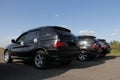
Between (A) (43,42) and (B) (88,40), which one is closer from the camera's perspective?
(A) (43,42)

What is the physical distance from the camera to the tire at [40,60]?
392 inches

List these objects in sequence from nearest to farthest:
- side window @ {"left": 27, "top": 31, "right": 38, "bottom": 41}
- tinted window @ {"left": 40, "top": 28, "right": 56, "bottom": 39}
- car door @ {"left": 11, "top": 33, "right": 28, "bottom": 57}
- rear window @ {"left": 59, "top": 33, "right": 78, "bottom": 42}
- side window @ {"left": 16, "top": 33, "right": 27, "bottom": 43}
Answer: rear window @ {"left": 59, "top": 33, "right": 78, "bottom": 42} < tinted window @ {"left": 40, "top": 28, "right": 56, "bottom": 39} < side window @ {"left": 27, "top": 31, "right": 38, "bottom": 41} < car door @ {"left": 11, "top": 33, "right": 28, "bottom": 57} < side window @ {"left": 16, "top": 33, "right": 27, "bottom": 43}

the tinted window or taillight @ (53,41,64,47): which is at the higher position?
the tinted window

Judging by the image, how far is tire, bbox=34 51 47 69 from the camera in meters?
9.95

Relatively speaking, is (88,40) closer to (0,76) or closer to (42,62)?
(42,62)

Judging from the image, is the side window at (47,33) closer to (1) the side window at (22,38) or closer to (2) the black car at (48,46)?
(2) the black car at (48,46)

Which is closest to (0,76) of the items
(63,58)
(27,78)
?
(27,78)

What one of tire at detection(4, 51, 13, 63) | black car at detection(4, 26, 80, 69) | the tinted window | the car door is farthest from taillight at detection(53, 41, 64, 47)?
tire at detection(4, 51, 13, 63)

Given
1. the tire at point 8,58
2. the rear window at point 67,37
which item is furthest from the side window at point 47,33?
the tire at point 8,58

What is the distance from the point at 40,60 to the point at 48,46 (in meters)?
0.84

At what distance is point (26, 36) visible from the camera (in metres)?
11.5

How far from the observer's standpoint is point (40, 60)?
A: 33.4 feet

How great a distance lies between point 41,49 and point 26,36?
65.5 inches

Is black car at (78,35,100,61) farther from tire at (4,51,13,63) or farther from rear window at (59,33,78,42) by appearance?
tire at (4,51,13,63)
